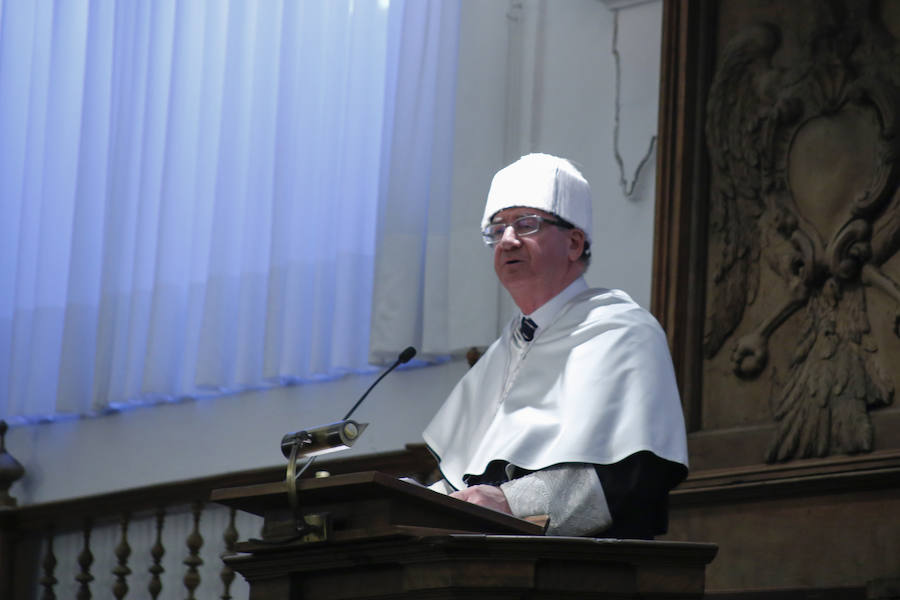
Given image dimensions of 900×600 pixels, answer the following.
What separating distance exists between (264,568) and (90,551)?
4233 millimetres

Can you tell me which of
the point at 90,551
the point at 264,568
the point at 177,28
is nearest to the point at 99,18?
the point at 177,28

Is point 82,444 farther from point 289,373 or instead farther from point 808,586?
point 808,586

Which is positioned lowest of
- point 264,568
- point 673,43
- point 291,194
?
point 264,568

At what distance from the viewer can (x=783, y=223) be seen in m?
5.08

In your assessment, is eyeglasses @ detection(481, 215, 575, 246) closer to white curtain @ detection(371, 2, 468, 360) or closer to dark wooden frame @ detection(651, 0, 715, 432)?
dark wooden frame @ detection(651, 0, 715, 432)

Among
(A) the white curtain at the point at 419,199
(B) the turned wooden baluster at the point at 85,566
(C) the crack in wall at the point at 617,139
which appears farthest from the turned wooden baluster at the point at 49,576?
(C) the crack in wall at the point at 617,139

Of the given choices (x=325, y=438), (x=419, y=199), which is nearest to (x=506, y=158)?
(x=419, y=199)

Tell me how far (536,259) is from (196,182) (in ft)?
11.9

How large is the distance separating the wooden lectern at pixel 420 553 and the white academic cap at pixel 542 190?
3.66 ft

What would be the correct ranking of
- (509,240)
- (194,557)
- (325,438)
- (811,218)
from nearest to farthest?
(325,438) < (509,240) < (811,218) < (194,557)

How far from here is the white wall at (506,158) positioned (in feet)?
19.3

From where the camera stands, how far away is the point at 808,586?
4688mm

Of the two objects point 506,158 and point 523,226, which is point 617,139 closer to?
point 506,158

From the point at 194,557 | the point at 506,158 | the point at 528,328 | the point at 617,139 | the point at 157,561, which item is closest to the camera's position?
the point at 528,328
